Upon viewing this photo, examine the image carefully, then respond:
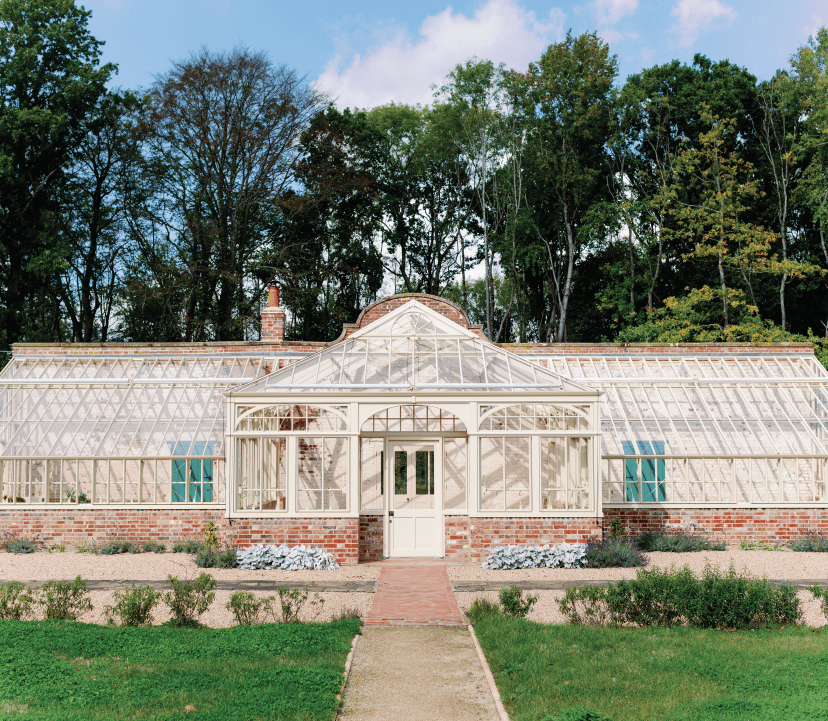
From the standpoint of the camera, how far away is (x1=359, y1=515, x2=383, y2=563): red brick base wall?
15.0m

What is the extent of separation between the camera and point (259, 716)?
620 centimetres

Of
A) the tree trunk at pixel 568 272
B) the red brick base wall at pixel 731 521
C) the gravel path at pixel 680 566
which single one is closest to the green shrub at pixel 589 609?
the gravel path at pixel 680 566

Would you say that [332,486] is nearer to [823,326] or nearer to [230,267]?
[230,267]

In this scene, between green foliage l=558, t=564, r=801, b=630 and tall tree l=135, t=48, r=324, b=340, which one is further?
tall tree l=135, t=48, r=324, b=340

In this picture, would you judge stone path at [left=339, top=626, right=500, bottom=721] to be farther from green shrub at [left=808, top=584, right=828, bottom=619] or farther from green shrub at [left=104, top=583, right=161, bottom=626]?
green shrub at [left=808, top=584, right=828, bottom=619]

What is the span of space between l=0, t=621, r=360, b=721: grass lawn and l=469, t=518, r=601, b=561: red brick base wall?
5.49m

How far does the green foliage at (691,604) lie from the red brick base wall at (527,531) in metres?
4.72

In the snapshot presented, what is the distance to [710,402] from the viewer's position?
59.4 ft

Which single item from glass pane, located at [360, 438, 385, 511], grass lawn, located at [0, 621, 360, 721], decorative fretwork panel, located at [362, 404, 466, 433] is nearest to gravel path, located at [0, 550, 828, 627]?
grass lawn, located at [0, 621, 360, 721]

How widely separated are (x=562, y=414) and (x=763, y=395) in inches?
248

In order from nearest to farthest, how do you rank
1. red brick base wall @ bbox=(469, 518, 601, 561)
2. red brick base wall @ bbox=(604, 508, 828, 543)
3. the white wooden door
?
1. red brick base wall @ bbox=(469, 518, 601, 561)
2. the white wooden door
3. red brick base wall @ bbox=(604, 508, 828, 543)

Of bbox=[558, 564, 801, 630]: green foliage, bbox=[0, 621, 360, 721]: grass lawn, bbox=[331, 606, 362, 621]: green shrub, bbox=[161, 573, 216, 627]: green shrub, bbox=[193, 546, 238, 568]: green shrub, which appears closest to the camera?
bbox=[0, 621, 360, 721]: grass lawn

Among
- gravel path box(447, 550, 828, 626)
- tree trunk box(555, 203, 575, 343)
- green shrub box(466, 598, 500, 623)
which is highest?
tree trunk box(555, 203, 575, 343)

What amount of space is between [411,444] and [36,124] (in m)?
19.5
